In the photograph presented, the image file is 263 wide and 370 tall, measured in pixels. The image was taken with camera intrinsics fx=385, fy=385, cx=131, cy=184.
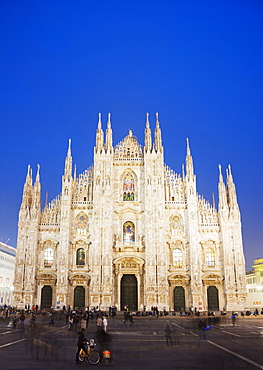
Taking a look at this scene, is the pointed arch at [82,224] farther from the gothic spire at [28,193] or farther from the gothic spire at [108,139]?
the gothic spire at [108,139]

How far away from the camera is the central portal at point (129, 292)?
4947 cm

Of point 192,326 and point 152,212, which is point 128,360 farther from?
point 152,212

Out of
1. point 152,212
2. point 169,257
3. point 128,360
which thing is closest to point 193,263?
point 169,257

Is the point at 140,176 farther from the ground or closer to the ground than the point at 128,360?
farther from the ground

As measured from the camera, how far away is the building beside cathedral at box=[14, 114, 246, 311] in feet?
161

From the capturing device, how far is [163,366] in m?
14.7

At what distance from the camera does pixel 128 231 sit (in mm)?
51625

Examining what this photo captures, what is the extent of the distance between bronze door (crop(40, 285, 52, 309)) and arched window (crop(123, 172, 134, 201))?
15.5 metres

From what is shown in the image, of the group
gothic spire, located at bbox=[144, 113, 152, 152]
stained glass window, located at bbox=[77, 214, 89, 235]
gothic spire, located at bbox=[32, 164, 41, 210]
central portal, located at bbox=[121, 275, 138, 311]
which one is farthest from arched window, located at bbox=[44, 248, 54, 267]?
gothic spire, located at bbox=[144, 113, 152, 152]

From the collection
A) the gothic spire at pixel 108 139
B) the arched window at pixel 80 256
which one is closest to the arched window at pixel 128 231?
the arched window at pixel 80 256

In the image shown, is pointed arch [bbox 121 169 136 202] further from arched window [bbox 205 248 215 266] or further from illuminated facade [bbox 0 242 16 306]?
illuminated facade [bbox 0 242 16 306]

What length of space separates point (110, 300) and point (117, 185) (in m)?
15.2

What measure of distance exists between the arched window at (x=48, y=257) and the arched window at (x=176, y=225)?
53.4ft

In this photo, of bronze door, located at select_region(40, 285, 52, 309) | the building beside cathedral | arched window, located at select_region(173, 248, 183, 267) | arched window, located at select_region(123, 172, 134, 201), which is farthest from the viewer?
arched window, located at select_region(123, 172, 134, 201)
